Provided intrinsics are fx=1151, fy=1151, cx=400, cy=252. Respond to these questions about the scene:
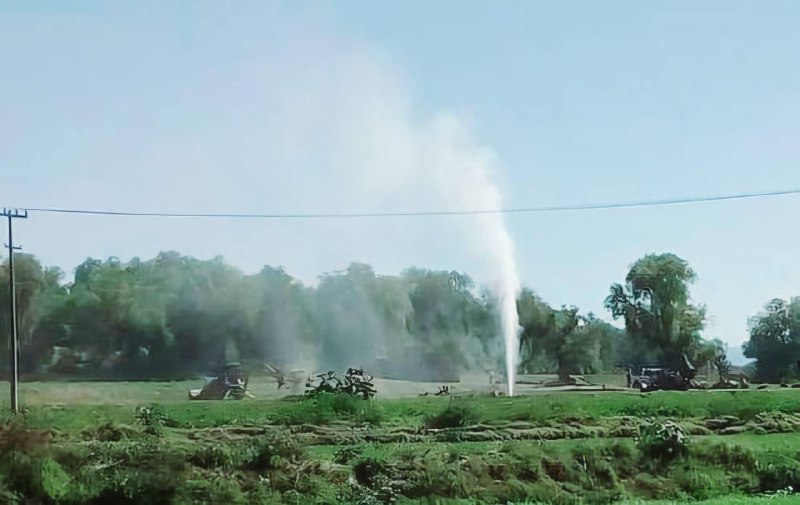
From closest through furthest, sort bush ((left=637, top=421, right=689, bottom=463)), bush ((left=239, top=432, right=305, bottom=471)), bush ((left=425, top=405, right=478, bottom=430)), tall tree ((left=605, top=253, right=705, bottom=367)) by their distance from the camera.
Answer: bush ((left=239, top=432, right=305, bottom=471)), bush ((left=425, top=405, right=478, bottom=430)), bush ((left=637, top=421, right=689, bottom=463)), tall tree ((left=605, top=253, right=705, bottom=367))

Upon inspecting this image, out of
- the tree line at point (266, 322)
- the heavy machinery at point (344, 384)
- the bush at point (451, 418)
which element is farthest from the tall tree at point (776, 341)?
the heavy machinery at point (344, 384)

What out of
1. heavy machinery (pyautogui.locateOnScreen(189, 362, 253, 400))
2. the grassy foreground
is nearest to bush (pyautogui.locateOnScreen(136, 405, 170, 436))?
the grassy foreground

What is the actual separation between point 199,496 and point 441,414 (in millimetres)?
3113

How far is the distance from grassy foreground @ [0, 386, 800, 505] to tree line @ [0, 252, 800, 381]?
20.9 inches

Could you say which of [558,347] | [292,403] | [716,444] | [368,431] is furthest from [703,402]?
[292,403]

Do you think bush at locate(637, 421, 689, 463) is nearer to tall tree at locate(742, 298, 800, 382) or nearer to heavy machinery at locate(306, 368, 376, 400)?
tall tree at locate(742, 298, 800, 382)

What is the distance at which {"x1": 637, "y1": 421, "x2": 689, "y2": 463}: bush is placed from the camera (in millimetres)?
14688

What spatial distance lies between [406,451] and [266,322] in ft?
7.59

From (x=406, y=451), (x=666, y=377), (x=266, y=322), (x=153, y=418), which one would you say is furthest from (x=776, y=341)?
(x=153, y=418)

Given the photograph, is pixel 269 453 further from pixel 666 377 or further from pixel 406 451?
pixel 666 377

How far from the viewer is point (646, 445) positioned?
14.7 metres

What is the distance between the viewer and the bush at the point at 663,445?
48.2ft

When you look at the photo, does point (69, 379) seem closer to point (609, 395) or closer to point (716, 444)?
point (609, 395)

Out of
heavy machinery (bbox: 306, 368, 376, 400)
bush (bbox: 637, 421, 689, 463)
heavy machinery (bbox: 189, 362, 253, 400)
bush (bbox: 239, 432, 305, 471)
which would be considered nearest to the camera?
bush (bbox: 239, 432, 305, 471)
